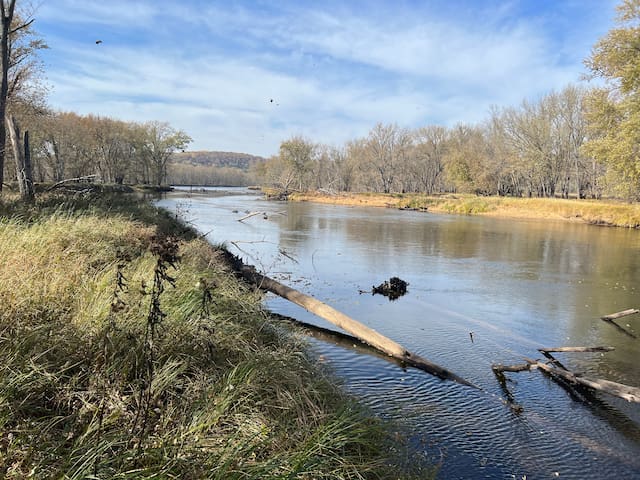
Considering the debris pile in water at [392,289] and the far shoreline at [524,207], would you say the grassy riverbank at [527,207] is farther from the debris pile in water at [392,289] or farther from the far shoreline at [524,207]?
the debris pile in water at [392,289]

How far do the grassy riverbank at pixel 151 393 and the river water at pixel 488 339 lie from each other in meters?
1.21

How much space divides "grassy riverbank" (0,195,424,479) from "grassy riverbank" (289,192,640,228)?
23.0 metres

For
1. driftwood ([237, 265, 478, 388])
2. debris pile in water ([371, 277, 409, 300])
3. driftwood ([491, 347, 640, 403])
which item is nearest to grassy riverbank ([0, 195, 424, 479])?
driftwood ([237, 265, 478, 388])

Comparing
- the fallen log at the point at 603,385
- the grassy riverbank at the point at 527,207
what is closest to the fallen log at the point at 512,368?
the fallen log at the point at 603,385

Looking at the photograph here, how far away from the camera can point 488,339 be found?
8273 mm

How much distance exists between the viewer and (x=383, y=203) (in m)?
54.4

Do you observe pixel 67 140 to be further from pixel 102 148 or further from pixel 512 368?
pixel 512 368

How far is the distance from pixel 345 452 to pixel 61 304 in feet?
9.75

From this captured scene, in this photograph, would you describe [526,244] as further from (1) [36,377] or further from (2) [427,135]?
(2) [427,135]

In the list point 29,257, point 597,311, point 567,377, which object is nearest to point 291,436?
point 29,257

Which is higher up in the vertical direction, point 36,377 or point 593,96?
point 593,96

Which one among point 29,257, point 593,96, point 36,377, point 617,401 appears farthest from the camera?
point 593,96

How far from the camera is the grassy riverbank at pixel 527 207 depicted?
Result: 33.1 meters

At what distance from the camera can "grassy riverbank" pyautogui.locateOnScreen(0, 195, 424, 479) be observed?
2.62 metres
